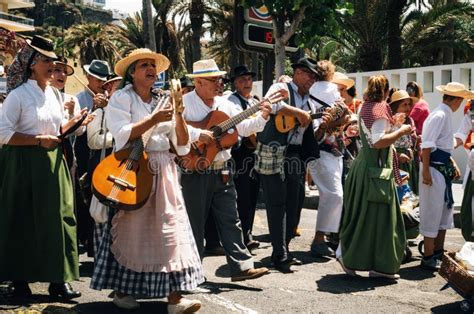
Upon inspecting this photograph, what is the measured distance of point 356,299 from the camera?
6.21 m

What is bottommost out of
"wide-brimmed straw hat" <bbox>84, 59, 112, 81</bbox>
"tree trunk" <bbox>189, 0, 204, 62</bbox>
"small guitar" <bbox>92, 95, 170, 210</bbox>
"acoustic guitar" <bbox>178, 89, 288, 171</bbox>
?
"small guitar" <bbox>92, 95, 170, 210</bbox>

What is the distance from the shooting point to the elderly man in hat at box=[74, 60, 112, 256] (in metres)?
7.46

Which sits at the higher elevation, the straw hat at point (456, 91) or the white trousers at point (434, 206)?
the straw hat at point (456, 91)

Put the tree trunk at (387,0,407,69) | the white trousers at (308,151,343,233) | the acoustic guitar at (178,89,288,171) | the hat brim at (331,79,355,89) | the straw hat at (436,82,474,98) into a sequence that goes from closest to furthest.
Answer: the acoustic guitar at (178,89,288,171) < the straw hat at (436,82,474,98) < the white trousers at (308,151,343,233) < the hat brim at (331,79,355,89) < the tree trunk at (387,0,407,69)

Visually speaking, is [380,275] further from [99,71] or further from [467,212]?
[99,71]

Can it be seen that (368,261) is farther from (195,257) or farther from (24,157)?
(24,157)

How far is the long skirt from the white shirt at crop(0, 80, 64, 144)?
0.89 metres

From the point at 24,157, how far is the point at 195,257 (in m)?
1.54

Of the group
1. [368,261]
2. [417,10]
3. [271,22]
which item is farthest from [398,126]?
[417,10]

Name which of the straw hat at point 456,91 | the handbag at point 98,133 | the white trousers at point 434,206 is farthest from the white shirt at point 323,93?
the handbag at point 98,133

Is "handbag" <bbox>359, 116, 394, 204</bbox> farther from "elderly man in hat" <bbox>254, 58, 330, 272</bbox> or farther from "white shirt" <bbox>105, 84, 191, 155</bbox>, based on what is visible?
"white shirt" <bbox>105, 84, 191, 155</bbox>

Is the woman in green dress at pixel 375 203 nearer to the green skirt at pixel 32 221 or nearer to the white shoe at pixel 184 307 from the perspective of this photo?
the white shoe at pixel 184 307

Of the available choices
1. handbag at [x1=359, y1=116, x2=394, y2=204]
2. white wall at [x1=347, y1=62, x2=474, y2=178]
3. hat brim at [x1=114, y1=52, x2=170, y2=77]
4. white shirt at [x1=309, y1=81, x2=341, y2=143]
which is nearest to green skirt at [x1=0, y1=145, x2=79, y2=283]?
hat brim at [x1=114, y1=52, x2=170, y2=77]

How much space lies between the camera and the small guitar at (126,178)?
521 cm
